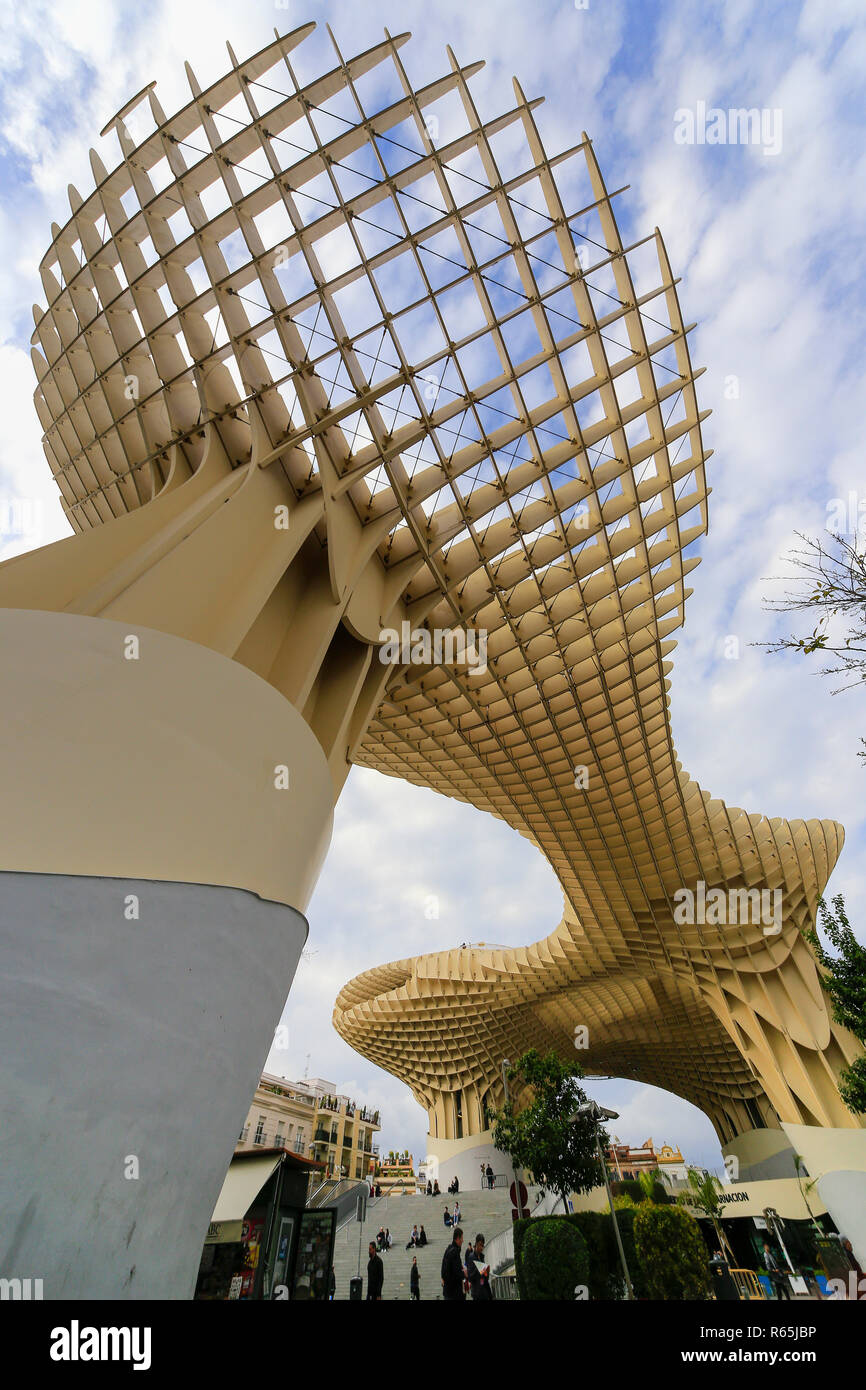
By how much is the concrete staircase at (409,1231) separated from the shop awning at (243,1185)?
7466 mm

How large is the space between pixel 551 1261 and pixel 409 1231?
689 inches

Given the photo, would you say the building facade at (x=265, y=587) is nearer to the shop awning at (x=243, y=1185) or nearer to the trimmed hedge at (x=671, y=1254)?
the shop awning at (x=243, y=1185)

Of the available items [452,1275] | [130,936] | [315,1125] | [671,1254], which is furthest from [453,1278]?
[315,1125]

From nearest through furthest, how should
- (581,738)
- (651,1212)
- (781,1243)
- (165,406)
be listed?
(165,406), (651,1212), (581,738), (781,1243)

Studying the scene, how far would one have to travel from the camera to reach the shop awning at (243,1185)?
528 inches

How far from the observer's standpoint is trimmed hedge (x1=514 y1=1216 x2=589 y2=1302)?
16453 millimetres

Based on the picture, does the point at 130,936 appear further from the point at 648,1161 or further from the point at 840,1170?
the point at 648,1161

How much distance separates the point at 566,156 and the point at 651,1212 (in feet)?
83.9

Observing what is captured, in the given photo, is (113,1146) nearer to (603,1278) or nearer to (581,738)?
(603,1278)

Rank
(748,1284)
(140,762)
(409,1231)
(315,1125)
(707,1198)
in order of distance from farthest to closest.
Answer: (315,1125)
(707,1198)
(409,1231)
(748,1284)
(140,762)

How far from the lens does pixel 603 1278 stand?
19.9 metres

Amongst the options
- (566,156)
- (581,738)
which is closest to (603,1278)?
(581,738)

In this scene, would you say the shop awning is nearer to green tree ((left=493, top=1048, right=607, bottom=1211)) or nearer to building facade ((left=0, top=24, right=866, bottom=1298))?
building facade ((left=0, top=24, right=866, bottom=1298))

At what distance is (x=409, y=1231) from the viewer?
30.6m
